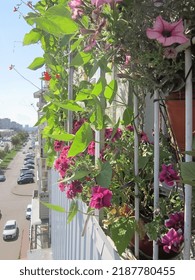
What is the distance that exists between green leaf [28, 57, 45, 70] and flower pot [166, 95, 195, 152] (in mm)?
1083

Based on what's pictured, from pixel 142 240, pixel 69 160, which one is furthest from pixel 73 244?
pixel 142 240

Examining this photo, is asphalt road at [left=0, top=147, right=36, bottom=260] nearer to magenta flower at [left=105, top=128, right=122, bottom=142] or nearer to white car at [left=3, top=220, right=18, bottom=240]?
white car at [left=3, top=220, right=18, bottom=240]

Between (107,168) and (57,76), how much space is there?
1579 millimetres

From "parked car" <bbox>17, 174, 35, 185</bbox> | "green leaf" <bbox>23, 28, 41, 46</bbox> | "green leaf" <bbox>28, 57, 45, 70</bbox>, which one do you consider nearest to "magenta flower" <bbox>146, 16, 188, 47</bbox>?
"green leaf" <bbox>23, 28, 41, 46</bbox>

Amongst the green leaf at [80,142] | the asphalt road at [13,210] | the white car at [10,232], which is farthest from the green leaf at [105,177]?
the white car at [10,232]

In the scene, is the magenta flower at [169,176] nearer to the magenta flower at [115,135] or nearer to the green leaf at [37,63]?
the magenta flower at [115,135]

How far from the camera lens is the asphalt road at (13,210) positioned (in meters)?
15.4

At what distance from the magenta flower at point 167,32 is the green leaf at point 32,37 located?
1045 millimetres

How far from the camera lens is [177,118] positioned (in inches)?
Result: 42.6

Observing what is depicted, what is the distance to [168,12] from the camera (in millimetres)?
942

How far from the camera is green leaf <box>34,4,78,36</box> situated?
1.07 metres

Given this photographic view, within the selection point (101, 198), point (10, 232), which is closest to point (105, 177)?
point (101, 198)

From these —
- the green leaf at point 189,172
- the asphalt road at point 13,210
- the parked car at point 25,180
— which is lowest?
the asphalt road at point 13,210
